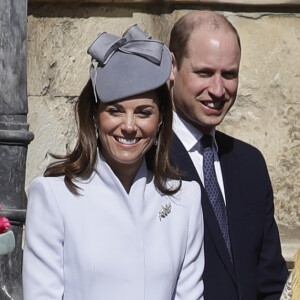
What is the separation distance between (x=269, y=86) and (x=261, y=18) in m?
0.27

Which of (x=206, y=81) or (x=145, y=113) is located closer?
(x=145, y=113)

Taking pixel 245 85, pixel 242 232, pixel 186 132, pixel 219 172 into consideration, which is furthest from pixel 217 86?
pixel 245 85

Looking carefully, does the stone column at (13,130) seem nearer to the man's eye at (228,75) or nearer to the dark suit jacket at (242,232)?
the dark suit jacket at (242,232)

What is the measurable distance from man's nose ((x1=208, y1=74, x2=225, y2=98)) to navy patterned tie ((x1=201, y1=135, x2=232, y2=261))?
0.16 meters

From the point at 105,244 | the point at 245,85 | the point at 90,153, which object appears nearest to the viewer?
the point at 105,244

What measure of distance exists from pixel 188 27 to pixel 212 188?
0.53m

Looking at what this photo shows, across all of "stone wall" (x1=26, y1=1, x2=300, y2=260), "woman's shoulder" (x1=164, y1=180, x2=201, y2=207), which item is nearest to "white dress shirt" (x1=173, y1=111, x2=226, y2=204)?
"woman's shoulder" (x1=164, y1=180, x2=201, y2=207)

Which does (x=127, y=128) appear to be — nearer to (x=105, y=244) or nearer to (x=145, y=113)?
(x=145, y=113)

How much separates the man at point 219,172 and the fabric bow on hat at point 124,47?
0.48m

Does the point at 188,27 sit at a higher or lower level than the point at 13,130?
higher

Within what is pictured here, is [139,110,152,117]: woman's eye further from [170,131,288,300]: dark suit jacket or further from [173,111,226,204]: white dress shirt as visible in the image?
[173,111,226,204]: white dress shirt

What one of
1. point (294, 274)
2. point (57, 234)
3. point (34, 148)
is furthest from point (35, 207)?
point (34, 148)

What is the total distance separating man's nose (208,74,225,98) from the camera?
Result: 434cm

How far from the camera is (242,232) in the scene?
4371 mm
